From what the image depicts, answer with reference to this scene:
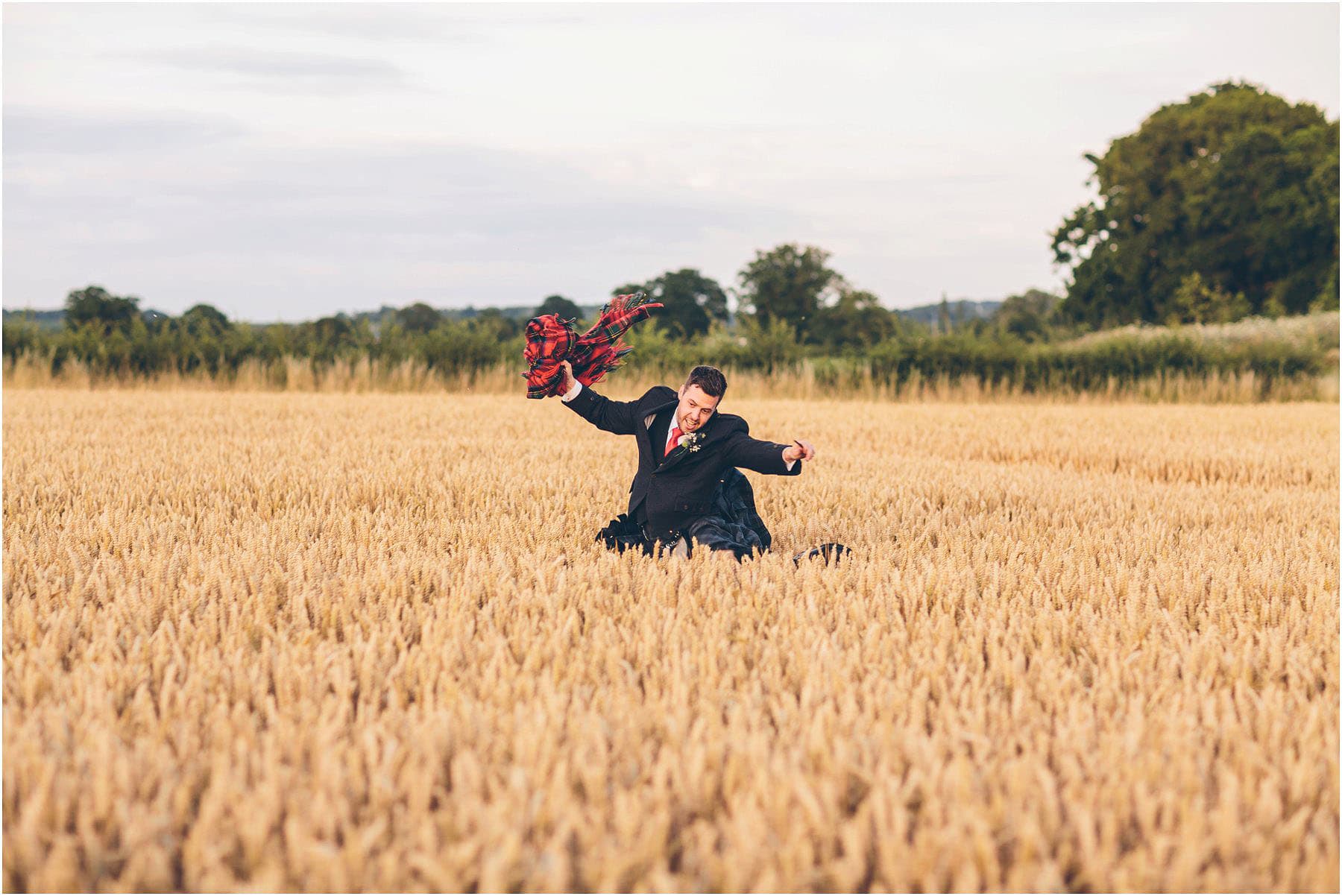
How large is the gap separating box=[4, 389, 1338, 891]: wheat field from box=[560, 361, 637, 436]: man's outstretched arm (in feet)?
1.87

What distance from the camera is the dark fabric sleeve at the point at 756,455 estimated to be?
389 centimetres

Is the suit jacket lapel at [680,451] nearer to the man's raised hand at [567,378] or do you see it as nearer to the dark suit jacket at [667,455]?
the dark suit jacket at [667,455]

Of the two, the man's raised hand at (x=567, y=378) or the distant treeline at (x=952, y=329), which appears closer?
the man's raised hand at (x=567, y=378)

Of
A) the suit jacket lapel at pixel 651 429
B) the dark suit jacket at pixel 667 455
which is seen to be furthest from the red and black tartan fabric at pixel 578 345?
the suit jacket lapel at pixel 651 429

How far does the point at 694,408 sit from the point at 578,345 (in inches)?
23.1

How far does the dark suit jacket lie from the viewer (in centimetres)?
412

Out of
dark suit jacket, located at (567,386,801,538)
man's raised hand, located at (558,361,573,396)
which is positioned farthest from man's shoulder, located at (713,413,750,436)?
man's raised hand, located at (558,361,573,396)

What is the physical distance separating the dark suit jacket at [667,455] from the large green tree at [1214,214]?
46289mm

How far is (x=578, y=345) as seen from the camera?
412cm

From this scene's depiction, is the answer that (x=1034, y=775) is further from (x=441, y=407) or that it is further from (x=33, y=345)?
(x=33, y=345)

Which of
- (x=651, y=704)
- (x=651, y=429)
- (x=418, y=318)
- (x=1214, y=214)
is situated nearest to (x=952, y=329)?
(x=418, y=318)

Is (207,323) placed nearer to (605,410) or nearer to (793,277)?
(605,410)

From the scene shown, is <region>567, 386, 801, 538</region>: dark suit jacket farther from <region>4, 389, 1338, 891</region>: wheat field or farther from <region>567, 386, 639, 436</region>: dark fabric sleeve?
<region>4, 389, 1338, 891</region>: wheat field

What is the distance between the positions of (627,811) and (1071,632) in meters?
1.81
